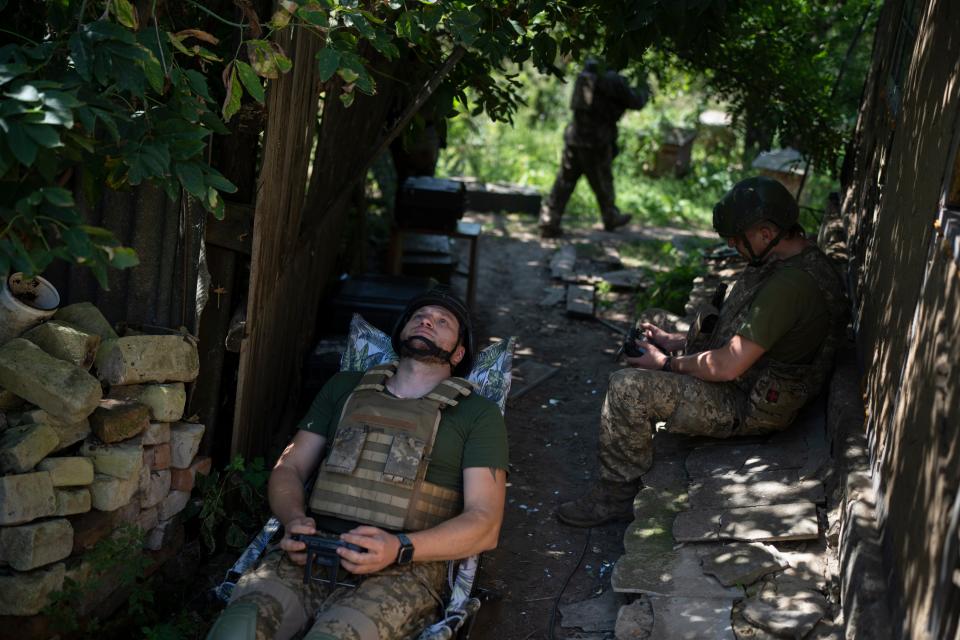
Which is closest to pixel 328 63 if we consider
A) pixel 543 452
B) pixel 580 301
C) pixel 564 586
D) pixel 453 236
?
pixel 564 586

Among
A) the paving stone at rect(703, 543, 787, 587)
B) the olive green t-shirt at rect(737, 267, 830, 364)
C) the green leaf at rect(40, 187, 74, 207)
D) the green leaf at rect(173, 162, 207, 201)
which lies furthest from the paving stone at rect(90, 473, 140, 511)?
the olive green t-shirt at rect(737, 267, 830, 364)

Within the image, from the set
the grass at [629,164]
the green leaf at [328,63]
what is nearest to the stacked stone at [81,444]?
the green leaf at [328,63]

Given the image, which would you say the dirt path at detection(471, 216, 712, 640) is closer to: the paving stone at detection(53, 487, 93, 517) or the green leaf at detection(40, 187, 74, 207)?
the paving stone at detection(53, 487, 93, 517)

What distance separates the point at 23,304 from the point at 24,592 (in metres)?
1.05

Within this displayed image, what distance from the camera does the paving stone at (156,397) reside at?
4.19 m

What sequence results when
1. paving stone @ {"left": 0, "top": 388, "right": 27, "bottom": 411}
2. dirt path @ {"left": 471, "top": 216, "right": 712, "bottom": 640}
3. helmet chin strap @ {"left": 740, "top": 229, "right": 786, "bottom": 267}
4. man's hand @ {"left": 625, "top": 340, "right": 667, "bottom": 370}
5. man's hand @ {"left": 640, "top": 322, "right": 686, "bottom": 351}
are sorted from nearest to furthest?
paving stone @ {"left": 0, "top": 388, "right": 27, "bottom": 411}, dirt path @ {"left": 471, "top": 216, "right": 712, "bottom": 640}, helmet chin strap @ {"left": 740, "top": 229, "right": 786, "bottom": 267}, man's hand @ {"left": 625, "top": 340, "right": 667, "bottom": 370}, man's hand @ {"left": 640, "top": 322, "right": 686, "bottom": 351}

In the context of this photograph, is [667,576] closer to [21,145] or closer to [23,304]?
[23,304]

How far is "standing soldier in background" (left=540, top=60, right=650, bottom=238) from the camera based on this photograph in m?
11.6

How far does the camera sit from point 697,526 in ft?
14.7

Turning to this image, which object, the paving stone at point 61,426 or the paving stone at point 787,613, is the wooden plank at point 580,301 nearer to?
the paving stone at point 787,613

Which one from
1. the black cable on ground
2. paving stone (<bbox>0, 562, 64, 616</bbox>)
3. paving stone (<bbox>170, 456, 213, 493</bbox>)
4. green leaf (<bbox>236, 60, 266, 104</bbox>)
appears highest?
green leaf (<bbox>236, 60, 266, 104</bbox>)

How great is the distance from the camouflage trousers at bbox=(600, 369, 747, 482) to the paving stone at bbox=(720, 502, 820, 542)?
25.6 inches

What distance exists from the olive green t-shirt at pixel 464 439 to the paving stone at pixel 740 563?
3.06 ft

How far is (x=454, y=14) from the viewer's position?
4.41m
